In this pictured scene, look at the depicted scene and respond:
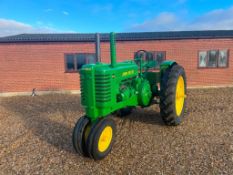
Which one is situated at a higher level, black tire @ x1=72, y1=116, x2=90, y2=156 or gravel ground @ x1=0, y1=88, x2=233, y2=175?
black tire @ x1=72, y1=116, x2=90, y2=156

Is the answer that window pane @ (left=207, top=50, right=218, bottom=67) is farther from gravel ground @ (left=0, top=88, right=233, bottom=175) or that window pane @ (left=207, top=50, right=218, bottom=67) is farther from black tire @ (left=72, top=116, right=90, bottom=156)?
black tire @ (left=72, top=116, right=90, bottom=156)

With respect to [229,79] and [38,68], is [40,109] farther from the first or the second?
[229,79]

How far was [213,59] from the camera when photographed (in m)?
10.4

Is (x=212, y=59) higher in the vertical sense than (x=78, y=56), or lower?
lower

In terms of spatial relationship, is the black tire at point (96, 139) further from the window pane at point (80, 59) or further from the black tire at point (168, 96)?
the window pane at point (80, 59)

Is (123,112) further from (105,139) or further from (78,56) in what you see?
(78,56)

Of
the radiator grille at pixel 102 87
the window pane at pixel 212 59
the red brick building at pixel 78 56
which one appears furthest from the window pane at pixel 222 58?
the radiator grille at pixel 102 87

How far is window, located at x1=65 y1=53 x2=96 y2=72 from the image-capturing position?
9844 millimetres

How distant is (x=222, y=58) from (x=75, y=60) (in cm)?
768

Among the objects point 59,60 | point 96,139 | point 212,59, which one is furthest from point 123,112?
point 212,59

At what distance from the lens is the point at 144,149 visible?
3.59m

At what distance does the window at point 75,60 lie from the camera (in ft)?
32.3

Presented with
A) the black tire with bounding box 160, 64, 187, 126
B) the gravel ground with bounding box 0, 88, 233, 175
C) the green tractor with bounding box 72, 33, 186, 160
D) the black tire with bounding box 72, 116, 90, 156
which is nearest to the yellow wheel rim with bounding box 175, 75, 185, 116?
the gravel ground with bounding box 0, 88, 233, 175

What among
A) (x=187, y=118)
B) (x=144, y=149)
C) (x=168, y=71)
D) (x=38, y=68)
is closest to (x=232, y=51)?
(x=187, y=118)
